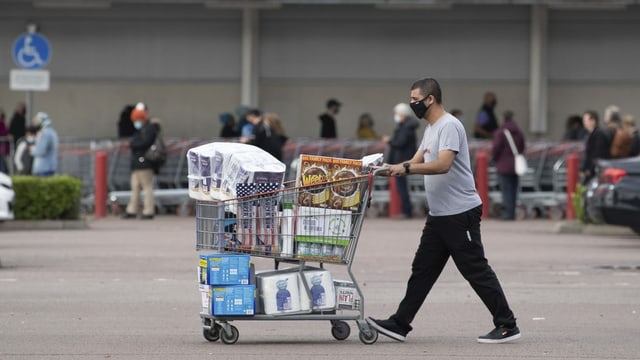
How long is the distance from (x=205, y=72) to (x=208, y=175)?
25273mm

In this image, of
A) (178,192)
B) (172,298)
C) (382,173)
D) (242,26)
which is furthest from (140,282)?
(242,26)

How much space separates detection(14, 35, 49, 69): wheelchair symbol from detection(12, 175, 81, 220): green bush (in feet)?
8.30

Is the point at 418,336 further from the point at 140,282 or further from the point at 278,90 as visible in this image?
the point at 278,90

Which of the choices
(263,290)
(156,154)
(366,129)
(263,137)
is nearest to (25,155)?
(156,154)

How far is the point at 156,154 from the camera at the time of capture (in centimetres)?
2745

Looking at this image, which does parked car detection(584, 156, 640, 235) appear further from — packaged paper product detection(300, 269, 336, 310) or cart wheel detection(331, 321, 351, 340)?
packaged paper product detection(300, 269, 336, 310)

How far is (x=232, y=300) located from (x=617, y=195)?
10905 millimetres

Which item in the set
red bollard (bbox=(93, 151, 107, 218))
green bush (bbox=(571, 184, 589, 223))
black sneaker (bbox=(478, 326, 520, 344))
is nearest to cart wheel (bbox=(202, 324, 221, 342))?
black sneaker (bbox=(478, 326, 520, 344))

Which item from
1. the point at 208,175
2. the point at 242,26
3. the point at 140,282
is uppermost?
the point at 242,26

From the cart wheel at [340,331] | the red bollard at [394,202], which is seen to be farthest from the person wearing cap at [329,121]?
the cart wheel at [340,331]

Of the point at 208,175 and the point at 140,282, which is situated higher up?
the point at 208,175

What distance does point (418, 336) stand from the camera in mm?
11547

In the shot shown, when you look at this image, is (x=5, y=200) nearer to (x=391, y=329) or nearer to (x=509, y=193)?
(x=391, y=329)

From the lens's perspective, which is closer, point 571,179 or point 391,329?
point 391,329
